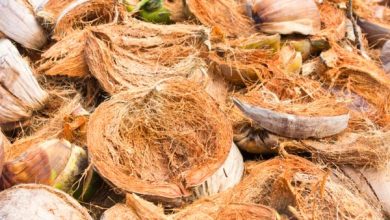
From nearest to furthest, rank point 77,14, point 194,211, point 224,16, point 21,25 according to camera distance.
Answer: point 194,211, point 21,25, point 77,14, point 224,16

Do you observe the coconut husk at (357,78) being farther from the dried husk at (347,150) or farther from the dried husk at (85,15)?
the dried husk at (85,15)

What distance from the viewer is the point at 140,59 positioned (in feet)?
9.31

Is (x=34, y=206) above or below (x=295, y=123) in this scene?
above

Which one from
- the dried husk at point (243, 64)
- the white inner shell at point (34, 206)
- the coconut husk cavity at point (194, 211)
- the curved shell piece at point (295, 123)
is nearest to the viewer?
the white inner shell at point (34, 206)

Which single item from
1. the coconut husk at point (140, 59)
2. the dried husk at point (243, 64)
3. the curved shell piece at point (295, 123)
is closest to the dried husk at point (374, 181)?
the curved shell piece at point (295, 123)

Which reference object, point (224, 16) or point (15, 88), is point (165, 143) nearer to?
point (15, 88)

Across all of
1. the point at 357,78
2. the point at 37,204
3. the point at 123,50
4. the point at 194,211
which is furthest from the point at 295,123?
the point at 37,204

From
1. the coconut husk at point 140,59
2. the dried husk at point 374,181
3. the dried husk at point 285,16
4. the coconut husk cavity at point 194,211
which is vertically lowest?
the dried husk at point 374,181

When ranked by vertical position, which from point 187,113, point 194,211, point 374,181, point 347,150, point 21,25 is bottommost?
point 374,181

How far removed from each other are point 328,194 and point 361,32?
167 cm

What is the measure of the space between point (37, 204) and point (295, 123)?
1.09 m

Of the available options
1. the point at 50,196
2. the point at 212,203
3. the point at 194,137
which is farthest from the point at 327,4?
the point at 50,196

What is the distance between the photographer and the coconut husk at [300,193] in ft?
7.27

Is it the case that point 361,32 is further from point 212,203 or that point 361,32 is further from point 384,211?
point 212,203
